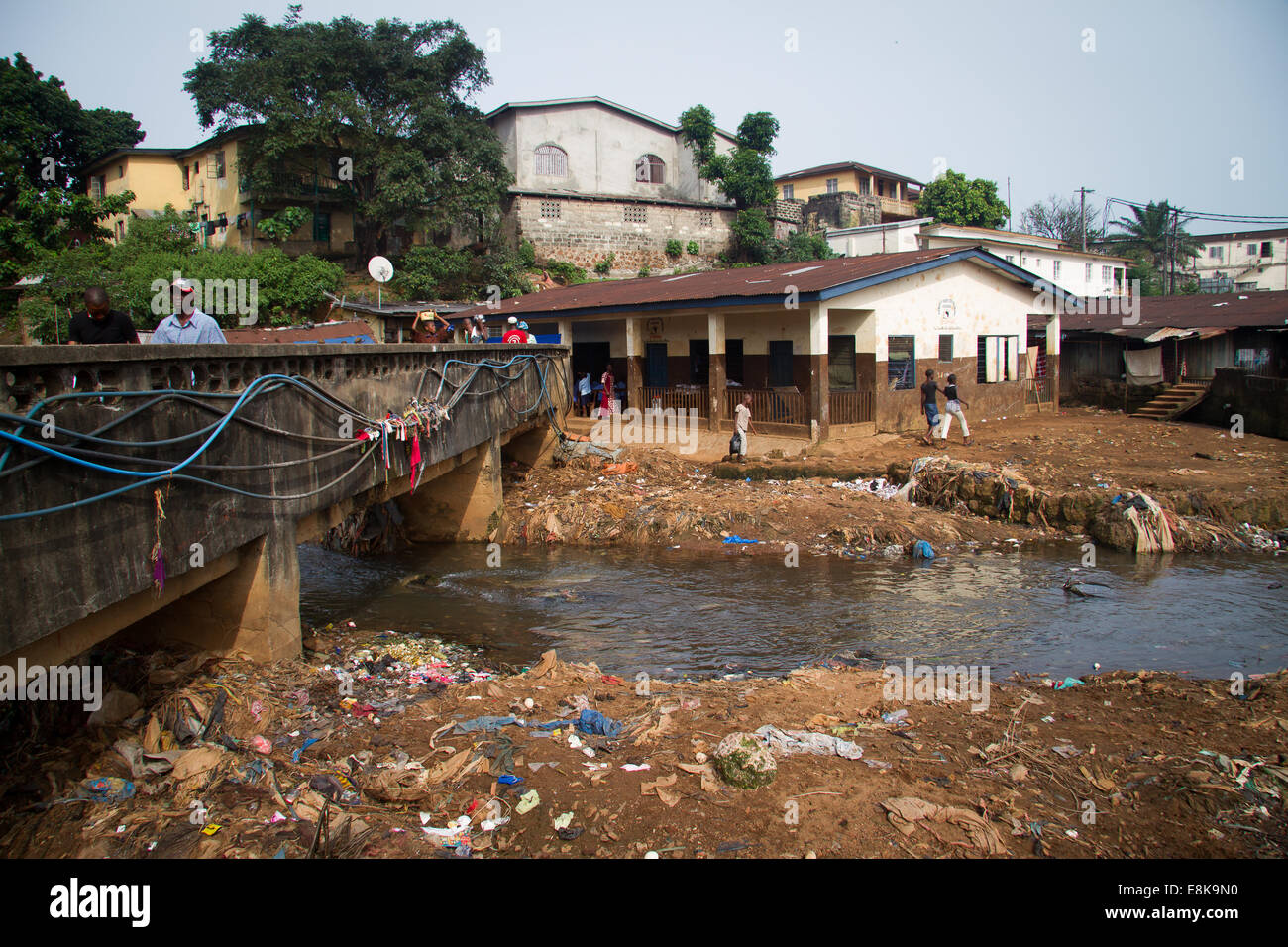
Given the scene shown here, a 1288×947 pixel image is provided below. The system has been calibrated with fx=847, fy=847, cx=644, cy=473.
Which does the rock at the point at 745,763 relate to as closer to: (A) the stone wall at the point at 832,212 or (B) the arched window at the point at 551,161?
(B) the arched window at the point at 551,161

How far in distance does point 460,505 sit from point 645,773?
10140 mm

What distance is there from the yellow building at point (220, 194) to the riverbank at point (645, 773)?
3098cm

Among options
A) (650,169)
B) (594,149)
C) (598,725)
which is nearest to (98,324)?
(598,725)

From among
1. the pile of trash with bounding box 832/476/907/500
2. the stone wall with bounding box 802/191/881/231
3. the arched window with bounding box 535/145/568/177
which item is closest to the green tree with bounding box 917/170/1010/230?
the stone wall with bounding box 802/191/881/231

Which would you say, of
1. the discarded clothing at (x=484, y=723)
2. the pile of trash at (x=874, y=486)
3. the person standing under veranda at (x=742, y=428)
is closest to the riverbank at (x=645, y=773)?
the discarded clothing at (x=484, y=723)

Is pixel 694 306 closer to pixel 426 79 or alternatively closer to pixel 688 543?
pixel 688 543

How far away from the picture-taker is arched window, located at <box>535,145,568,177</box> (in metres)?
Answer: 36.2

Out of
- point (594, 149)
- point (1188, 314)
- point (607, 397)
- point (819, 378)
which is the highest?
point (594, 149)

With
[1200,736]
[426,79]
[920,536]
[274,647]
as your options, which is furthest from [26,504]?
[426,79]

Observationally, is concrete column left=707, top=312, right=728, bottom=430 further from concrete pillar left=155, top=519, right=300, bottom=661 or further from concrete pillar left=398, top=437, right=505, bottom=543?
concrete pillar left=155, top=519, right=300, bottom=661

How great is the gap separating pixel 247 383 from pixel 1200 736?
7841 mm

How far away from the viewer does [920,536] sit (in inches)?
543

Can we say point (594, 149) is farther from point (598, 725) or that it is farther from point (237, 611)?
point (598, 725)

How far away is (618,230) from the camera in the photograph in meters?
36.4
